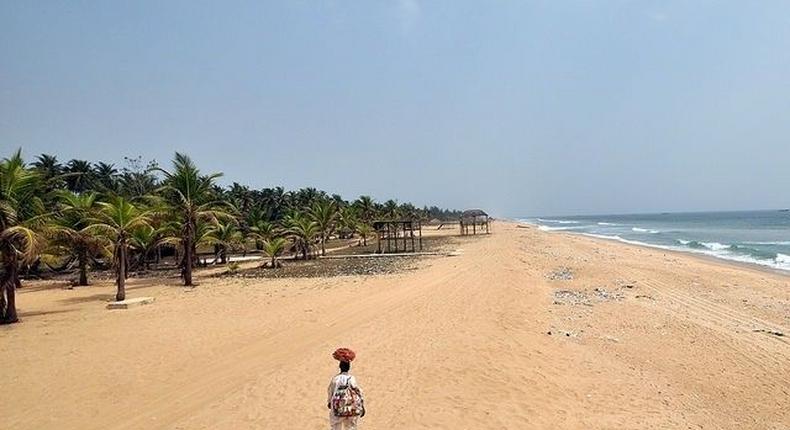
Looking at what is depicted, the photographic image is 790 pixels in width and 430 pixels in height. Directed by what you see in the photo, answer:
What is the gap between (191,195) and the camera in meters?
25.4

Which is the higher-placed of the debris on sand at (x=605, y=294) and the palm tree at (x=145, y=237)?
the palm tree at (x=145, y=237)

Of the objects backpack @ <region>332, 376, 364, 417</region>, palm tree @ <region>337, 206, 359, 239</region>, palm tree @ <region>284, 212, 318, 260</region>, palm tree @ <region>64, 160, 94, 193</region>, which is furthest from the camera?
palm tree @ <region>64, 160, 94, 193</region>

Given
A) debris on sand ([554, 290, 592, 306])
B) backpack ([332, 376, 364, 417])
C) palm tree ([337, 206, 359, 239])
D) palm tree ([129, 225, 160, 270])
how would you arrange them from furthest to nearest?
palm tree ([337, 206, 359, 239]) < palm tree ([129, 225, 160, 270]) < debris on sand ([554, 290, 592, 306]) < backpack ([332, 376, 364, 417])

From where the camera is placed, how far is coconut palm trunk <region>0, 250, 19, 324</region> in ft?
50.5

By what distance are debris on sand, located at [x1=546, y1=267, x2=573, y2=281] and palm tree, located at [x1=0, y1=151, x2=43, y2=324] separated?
70.0 feet

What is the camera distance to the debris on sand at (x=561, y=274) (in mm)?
23336

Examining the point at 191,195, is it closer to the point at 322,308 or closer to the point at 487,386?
the point at 322,308

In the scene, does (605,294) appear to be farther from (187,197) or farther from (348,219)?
(348,219)

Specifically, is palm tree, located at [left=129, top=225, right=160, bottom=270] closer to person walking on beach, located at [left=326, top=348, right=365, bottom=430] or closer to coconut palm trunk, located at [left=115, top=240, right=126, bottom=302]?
coconut palm trunk, located at [left=115, top=240, right=126, bottom=302]

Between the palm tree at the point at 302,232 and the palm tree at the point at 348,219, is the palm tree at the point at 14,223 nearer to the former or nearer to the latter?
the palm tree at the point at 302,232

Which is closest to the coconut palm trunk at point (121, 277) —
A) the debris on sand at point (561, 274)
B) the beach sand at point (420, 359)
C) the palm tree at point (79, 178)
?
the beach sand at point (420, 359)

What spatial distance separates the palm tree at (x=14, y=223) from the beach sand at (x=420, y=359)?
1509mm

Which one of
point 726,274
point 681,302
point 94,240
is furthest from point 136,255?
point 726,274

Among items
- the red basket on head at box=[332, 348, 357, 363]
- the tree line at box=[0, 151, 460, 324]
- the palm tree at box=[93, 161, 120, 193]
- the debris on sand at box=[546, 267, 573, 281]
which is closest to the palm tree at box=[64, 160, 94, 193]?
the palm tree at box=[93, 161, 120, 193]
